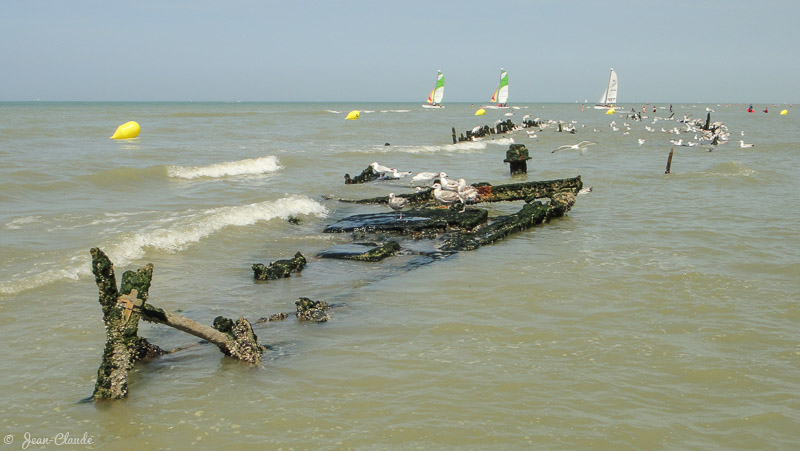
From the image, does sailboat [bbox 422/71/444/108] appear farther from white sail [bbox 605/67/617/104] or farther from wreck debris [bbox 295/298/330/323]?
wreck debris [bbox 295/298/330/323]

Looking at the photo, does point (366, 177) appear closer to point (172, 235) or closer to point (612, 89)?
point (172, 235)

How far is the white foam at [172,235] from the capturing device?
8164mm

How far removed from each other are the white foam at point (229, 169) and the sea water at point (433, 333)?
6.31 m

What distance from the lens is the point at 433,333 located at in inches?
236

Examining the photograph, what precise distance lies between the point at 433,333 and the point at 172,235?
6258 millimetres

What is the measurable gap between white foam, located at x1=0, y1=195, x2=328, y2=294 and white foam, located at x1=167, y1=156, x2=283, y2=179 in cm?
718

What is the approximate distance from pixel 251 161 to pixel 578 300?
18.3 m

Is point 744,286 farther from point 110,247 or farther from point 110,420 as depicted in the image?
point 110,247

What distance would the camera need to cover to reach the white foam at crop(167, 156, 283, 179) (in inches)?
807

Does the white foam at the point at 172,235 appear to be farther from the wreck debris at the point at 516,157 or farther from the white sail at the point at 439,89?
the white sail at the point at 439,89

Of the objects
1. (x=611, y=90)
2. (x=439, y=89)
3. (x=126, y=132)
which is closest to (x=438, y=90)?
(x=439, y=89)

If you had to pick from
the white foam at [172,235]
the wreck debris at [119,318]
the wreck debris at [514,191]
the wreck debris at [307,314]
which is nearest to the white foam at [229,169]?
the white foam at [172,235]

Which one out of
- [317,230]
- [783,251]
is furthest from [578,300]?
[317,230]

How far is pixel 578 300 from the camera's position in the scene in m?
6.92
